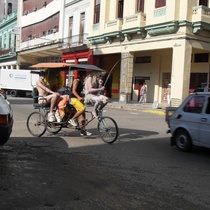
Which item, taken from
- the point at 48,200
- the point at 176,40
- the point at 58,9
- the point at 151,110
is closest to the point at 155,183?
the point at 48,200

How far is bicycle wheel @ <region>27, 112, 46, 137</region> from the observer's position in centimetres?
936

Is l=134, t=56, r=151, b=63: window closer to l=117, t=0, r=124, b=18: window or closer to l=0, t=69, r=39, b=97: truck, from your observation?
l=117, t=0, r=124, b=18: window

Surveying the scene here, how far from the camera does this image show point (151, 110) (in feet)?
69.8

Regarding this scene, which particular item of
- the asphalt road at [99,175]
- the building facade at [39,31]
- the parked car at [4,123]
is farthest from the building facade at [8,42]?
the parked car at [4,123]

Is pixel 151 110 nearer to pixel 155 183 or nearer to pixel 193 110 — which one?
pixel 193 110

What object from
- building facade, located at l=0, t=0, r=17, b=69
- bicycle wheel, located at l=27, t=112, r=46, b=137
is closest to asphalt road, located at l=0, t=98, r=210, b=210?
bicycle wheel, located at l=27, t=112, r=46, b=137

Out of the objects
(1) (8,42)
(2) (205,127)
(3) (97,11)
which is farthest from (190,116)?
(1) (8,42)

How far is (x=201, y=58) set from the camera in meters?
24.5

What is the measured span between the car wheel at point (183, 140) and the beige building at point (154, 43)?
45.1 ft

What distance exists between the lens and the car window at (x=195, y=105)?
25.6ft

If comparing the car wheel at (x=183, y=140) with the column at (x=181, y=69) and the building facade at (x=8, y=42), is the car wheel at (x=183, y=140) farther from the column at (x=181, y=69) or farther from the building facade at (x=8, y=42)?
the building facade at (x=8, y=42)

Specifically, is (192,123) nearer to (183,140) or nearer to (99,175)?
(183,140)

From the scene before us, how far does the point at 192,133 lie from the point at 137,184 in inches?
114

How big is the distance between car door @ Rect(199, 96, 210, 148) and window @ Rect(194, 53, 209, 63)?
1736cm
